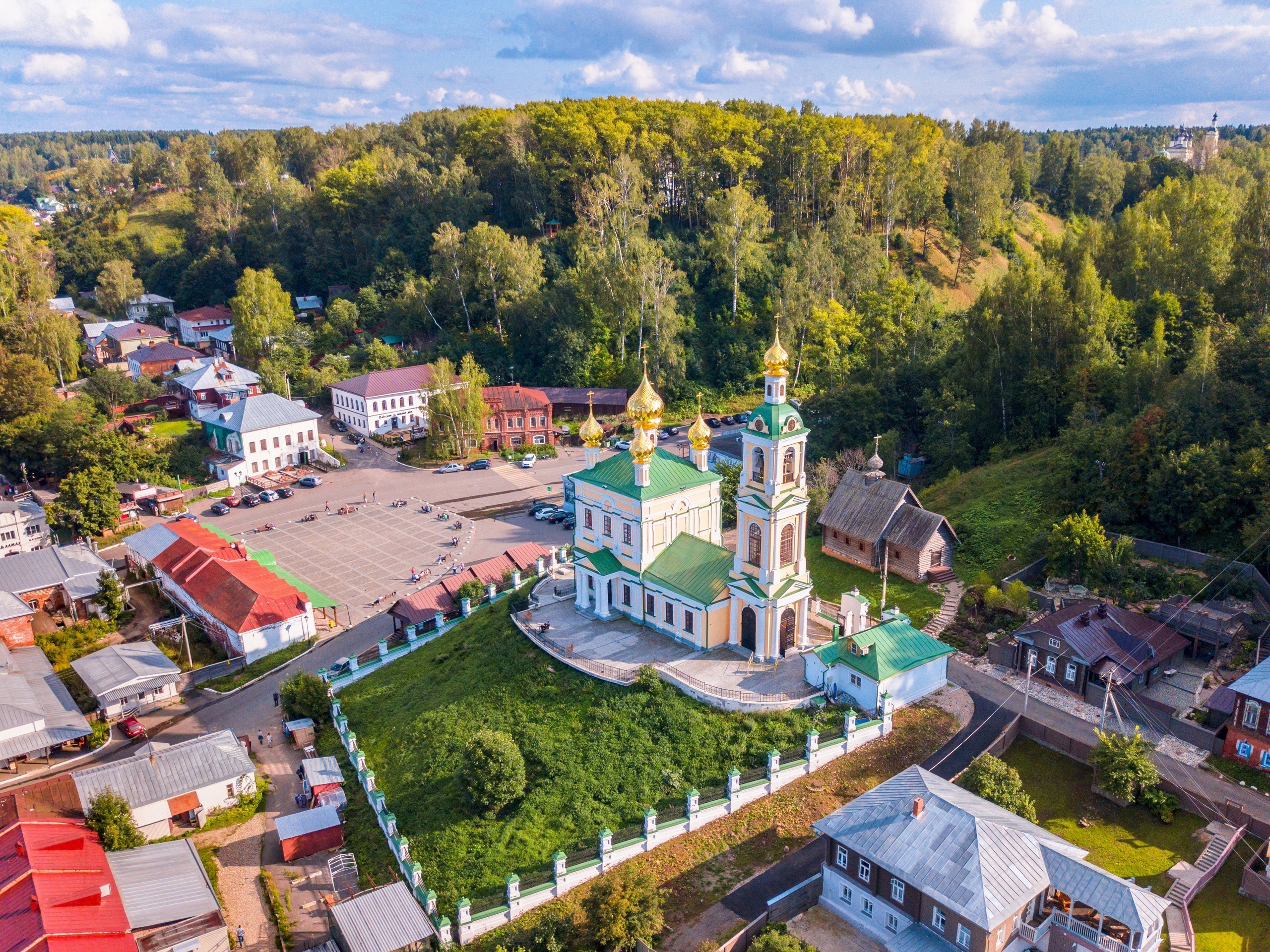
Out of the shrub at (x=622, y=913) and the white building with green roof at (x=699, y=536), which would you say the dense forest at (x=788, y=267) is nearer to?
the white building with green roof at (x=699, y=536)

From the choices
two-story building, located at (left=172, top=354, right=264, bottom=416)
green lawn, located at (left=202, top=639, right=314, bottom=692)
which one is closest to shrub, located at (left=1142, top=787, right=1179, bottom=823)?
green lawn, located at (left=202, top=639, right=314, bottom=692)

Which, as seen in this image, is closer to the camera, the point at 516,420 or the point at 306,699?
the point at 306,699

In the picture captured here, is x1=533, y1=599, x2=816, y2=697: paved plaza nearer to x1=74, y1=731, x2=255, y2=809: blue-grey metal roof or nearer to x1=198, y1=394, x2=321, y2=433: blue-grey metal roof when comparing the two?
x1=74, y1=731, x2=255, y2=809: blue-grey metal roof

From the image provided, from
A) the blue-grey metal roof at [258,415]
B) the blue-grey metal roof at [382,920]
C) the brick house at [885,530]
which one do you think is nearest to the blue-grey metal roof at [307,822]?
the blue-grey metal roof at [382,920]

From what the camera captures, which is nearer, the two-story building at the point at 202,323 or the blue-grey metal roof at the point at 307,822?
the blue-grey metal roof at the point at 307,822

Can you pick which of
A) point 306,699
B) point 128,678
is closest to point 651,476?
point 306,699

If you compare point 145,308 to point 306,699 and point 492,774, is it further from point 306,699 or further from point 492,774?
point 492,774
